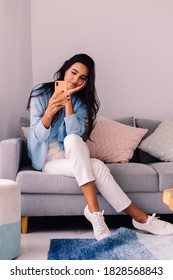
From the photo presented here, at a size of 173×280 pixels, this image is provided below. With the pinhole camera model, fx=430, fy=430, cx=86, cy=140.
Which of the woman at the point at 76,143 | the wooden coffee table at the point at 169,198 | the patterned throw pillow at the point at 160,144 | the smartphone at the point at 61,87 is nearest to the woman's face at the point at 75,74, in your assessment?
the woman at the point at 76,143

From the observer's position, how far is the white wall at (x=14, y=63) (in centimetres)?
315

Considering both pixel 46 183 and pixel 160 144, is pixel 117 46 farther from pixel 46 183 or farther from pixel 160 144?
pixel 46 183

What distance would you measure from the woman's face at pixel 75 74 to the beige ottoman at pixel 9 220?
877 mm

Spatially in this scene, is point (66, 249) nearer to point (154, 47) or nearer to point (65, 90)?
point (65, 90)

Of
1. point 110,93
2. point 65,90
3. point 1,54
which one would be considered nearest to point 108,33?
point 110,93

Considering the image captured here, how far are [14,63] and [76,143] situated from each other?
1251 mm

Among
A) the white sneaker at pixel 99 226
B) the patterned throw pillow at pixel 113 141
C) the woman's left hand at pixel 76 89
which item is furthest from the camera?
the patterned throw pillow at pixel 113 141

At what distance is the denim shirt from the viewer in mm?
2449

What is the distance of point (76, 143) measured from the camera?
233 cm

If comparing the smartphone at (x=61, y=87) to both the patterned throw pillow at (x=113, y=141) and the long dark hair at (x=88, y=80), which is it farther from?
the patterned throw pillow at (x=113, y=141)

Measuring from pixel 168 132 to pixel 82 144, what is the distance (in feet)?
2.83

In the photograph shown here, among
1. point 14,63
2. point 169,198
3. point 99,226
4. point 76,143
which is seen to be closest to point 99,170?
point 76,143

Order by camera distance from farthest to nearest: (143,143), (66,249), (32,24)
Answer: (32,24)
(143,143)
(66,249)

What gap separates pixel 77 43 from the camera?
3434 mm
